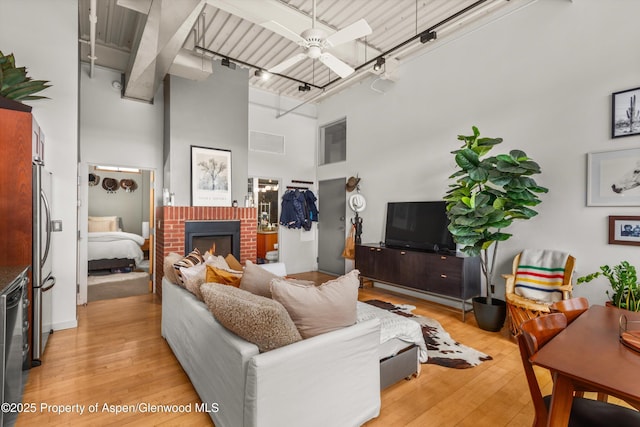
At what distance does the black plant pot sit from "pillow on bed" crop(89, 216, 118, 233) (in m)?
7.95

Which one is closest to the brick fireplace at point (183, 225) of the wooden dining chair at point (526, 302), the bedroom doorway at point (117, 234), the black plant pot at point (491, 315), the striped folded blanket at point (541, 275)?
the bedroom doorway at point (117, 234)

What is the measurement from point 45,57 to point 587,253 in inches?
237

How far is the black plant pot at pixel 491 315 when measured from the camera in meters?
3.29

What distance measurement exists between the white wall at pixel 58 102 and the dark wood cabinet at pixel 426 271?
3838mm

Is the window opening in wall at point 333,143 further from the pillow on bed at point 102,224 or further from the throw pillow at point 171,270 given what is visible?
the pillow on bed at point 102,224

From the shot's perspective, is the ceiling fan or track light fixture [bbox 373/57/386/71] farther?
track light fixture [bbox 373/57/386/71]

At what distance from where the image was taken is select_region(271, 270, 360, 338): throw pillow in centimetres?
164

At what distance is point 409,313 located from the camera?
3900 mm

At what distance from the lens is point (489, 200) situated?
3307 millimetres

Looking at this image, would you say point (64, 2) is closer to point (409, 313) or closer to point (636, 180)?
point (409, 313)

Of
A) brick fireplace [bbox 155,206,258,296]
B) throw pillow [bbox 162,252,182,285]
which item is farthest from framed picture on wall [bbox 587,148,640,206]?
brick fireplace [bbox 155,206,258,296]

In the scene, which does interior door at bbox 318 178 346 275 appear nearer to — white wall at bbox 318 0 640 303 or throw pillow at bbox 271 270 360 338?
white wall at bbox 318 0 640 303

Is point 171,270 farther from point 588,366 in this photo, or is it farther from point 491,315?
point 491,315

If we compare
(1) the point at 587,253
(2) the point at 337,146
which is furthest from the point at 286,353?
(2) the point at 337,146
